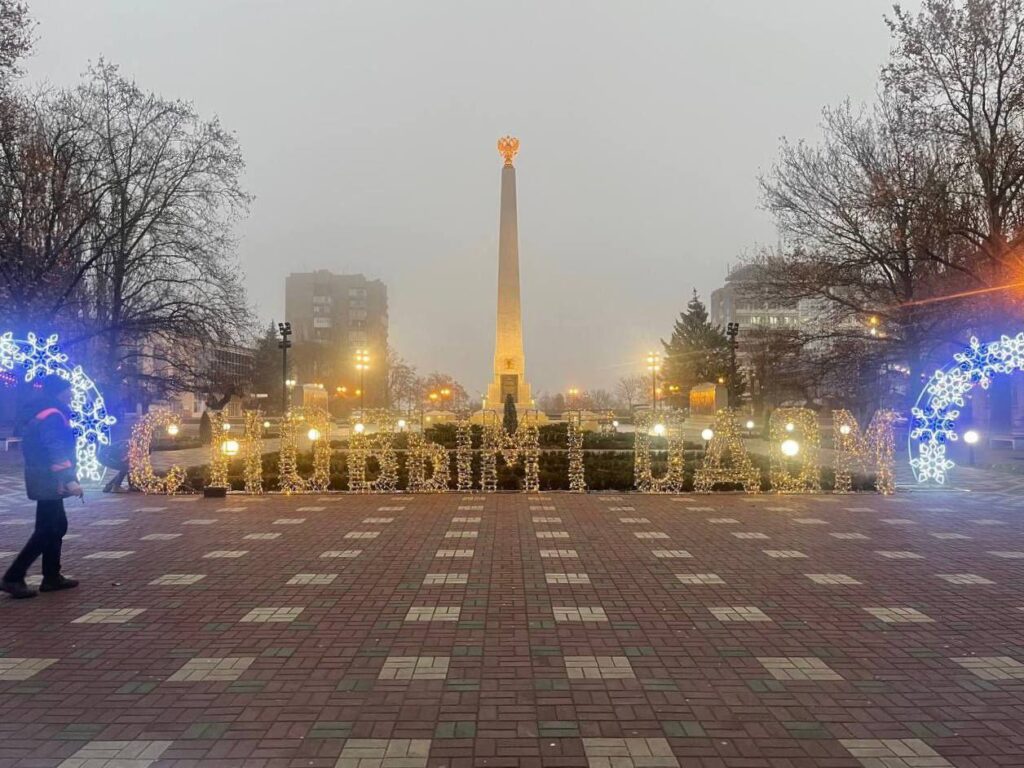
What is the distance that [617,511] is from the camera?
13977 millimetres

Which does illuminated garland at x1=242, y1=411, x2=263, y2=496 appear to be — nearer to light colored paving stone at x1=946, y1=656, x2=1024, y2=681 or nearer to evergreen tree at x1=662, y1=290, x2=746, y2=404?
light colored paving stone at x1=946, y1=656, x2=1024, y2=681

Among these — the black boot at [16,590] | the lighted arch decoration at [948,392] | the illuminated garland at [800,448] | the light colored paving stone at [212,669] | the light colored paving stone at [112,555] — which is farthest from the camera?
the illuminated garland at [800,448]

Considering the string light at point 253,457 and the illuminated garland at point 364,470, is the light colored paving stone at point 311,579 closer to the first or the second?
the illuminated garland at point 364,470

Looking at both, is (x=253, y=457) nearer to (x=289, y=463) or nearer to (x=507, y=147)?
(x=289, y=463)

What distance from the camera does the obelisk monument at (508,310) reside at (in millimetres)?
49500

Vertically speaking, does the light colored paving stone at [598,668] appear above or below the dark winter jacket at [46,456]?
below

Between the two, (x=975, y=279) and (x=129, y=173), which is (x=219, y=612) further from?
(x=129, y=173)

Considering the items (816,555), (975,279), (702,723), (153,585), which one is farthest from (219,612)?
(975,279)

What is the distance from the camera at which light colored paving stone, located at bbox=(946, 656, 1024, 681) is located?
18.0 ft

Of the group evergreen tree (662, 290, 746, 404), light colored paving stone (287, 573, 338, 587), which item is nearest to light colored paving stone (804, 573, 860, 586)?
light colored paving stone (287, 573, 338, 587)

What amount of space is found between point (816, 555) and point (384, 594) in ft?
19.8

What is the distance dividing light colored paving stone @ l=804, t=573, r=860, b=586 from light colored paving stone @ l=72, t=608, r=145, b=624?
7486 mm

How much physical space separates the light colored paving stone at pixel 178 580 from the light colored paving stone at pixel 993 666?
2.46 metres

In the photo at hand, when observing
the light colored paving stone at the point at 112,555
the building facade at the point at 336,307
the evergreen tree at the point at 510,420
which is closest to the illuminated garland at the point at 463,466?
the light colored paving stone at the point at 112,555
